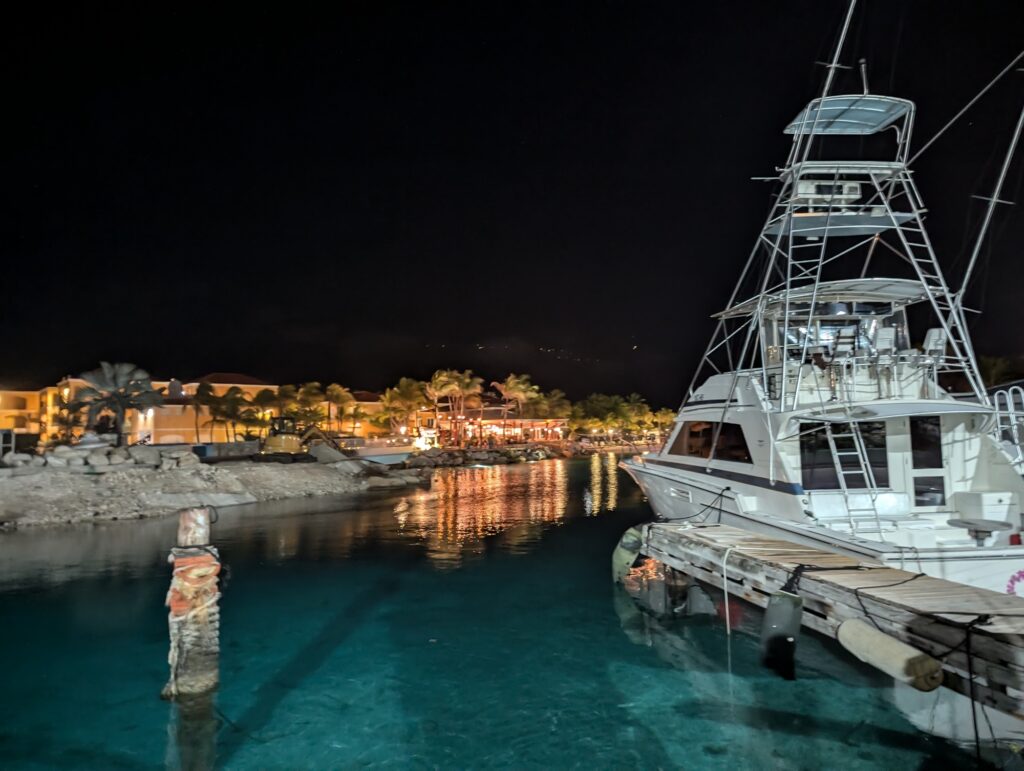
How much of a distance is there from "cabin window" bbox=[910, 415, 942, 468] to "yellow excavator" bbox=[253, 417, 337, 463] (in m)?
41.1

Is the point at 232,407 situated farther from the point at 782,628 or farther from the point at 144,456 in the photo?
the point at 782,628

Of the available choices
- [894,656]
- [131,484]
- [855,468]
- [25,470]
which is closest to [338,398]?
[131,484]

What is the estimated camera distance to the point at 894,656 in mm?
6426

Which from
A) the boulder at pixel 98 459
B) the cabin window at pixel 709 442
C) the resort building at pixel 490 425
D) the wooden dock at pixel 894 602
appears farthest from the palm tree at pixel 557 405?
the wooden dock at pixel 894 602

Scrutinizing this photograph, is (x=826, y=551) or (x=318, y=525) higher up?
(x=826, y=551)

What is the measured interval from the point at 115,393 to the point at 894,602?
48.3 metres

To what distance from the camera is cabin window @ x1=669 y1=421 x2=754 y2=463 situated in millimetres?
15423

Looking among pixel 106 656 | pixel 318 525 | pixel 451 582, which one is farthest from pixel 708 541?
pixel 318 525

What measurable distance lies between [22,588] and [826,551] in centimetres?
1978

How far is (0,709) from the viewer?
9797 millimetres

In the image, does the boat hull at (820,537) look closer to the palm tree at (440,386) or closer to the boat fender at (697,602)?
the boat fender at (697,602)

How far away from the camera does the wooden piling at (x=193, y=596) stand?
9.00m

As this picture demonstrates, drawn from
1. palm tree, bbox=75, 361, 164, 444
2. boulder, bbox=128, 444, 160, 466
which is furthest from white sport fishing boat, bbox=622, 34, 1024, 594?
palm tree, bbox=75, 361, 164, 444

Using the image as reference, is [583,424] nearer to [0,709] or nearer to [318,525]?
[318,525]
